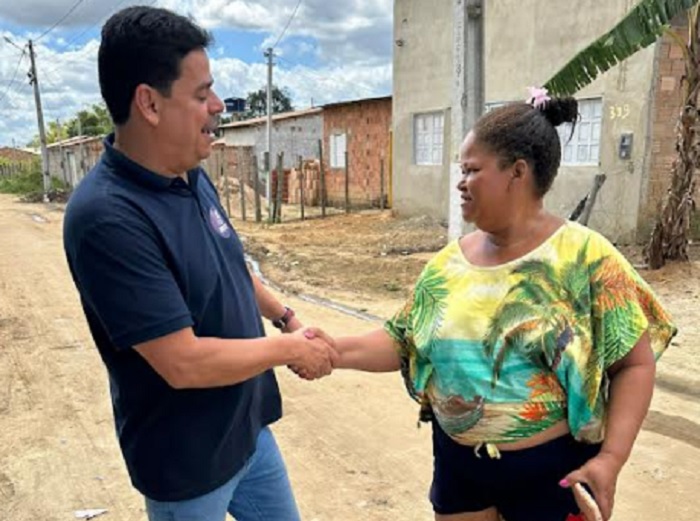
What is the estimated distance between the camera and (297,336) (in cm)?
189

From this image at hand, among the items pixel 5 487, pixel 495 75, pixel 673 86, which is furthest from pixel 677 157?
pixel 5 487

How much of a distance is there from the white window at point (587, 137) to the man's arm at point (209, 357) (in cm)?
989

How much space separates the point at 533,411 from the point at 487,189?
23.4 inches

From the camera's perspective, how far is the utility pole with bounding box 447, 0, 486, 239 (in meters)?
7.64

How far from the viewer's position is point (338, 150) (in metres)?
21.5

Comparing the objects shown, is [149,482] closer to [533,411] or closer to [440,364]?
[440,364]

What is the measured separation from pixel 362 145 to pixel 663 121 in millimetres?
11157

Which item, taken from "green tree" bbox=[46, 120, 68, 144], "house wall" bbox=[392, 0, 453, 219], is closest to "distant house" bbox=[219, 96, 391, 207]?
"house wall" bbox=[392, 0, 453, 219]

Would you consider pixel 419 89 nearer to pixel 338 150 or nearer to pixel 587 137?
pixel 587 137

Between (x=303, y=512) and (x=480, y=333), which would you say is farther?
(x=303, y=512)

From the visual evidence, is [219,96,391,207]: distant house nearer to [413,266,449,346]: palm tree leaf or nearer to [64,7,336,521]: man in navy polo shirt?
[413,266,449,346]: palm tree leaf

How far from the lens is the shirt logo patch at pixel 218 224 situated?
1.83 meters

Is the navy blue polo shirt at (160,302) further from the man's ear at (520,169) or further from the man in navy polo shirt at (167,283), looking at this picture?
the man's ear at (520,169)

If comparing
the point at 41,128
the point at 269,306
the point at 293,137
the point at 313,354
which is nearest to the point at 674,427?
the point at 269,306
